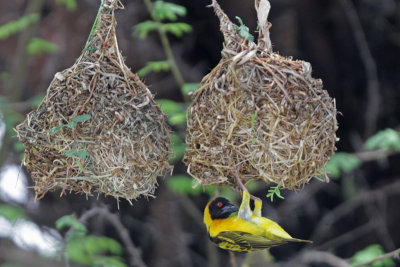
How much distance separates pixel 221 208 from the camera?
3283 mm

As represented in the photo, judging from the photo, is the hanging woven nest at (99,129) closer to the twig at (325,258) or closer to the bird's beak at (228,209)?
the bird's beak at (228,209)

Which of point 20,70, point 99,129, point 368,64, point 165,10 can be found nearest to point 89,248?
point 20,70

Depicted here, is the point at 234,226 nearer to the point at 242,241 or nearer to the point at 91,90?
the point at 242,241

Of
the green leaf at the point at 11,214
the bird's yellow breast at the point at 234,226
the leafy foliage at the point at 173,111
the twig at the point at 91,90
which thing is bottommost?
the green leaf at the point at 11,214

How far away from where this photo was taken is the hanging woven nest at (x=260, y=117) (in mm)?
2758

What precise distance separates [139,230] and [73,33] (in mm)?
2800

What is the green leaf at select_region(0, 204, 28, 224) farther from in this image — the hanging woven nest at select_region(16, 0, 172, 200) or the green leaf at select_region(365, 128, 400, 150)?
the green leaf at select_region(365, 128, 400, 150)

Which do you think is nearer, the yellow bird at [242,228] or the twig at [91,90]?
the twig at [91,90]

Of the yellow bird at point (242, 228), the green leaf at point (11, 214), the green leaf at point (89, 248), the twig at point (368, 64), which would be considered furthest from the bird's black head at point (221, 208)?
the twig at point (368, 64)

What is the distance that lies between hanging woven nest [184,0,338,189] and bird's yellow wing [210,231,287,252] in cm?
40

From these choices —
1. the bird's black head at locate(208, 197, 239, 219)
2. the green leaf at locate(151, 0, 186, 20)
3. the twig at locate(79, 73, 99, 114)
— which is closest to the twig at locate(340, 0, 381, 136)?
the green leaf at locate(151, 0, 186, 20)

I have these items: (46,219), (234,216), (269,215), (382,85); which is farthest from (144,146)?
(382,85)

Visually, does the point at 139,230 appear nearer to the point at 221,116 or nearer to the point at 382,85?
the point at 382,85

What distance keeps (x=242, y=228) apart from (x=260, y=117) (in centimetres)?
78
